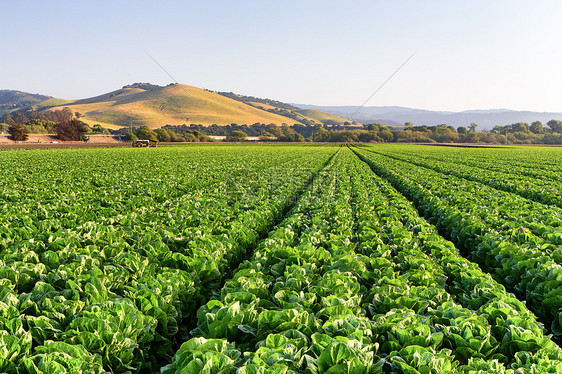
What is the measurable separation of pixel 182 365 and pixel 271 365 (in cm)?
75

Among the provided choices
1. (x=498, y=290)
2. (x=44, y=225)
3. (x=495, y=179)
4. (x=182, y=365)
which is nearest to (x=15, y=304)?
(x=182, y=365)

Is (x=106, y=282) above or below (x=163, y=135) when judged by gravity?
below

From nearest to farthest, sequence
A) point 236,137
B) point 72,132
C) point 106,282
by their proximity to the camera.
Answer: point 106,282, point 72,132, point 236,137

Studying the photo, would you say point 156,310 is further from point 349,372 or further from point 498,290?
point 498,290

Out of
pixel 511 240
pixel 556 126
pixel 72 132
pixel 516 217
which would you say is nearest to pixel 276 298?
pixel 511 240

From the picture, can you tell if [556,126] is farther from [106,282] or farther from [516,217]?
[106,282]

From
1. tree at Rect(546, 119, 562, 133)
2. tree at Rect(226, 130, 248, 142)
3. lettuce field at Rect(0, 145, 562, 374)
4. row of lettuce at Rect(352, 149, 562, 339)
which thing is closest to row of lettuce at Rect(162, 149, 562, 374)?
lettuce field at Rect(0, 145, 562, 374)

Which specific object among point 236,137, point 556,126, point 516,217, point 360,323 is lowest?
point 516,217

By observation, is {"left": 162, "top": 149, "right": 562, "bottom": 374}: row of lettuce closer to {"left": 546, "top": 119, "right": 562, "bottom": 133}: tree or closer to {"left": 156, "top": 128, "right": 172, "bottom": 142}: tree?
{"left": 156, "top": 128, "right": 172, "bottom": 142}: tree

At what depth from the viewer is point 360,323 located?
334 cm

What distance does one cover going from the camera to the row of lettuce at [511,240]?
5102mm

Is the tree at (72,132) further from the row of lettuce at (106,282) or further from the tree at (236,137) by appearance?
the row of lettuce at (106,282)

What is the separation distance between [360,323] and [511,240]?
5884 millimetres

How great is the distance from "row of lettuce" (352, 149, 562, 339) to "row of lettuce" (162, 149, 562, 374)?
892mm
